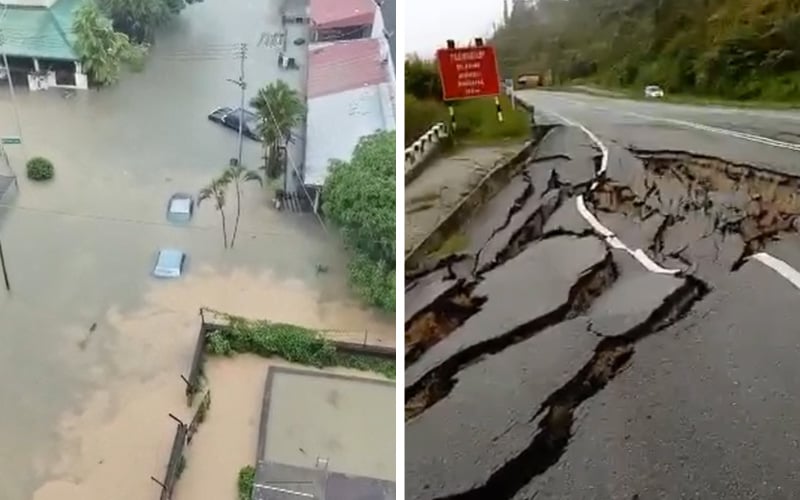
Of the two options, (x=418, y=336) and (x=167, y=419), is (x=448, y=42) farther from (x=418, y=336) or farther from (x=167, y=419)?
(x=167, y=419)

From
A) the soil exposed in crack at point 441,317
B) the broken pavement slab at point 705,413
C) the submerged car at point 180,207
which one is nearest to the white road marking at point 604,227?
the broken pavement slab at point 705,413

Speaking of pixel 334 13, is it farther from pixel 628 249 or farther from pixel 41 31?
pixel 628 249

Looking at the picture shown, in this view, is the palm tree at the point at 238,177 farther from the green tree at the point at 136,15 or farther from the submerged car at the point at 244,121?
the green tree at the point at 136,15

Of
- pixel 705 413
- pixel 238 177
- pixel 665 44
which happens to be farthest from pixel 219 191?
pixel 705 413

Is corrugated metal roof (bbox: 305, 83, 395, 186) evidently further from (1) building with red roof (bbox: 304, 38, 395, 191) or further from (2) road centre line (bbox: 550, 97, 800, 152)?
(2) road centre line (bbox: 550, 97, 800, 152)

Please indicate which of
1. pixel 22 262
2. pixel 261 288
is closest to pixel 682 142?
pixel 261 288

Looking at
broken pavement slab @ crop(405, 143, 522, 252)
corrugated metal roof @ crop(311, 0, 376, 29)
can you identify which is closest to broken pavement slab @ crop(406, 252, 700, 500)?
broken pavement slab @ crop(405, 143, 522, 252)
